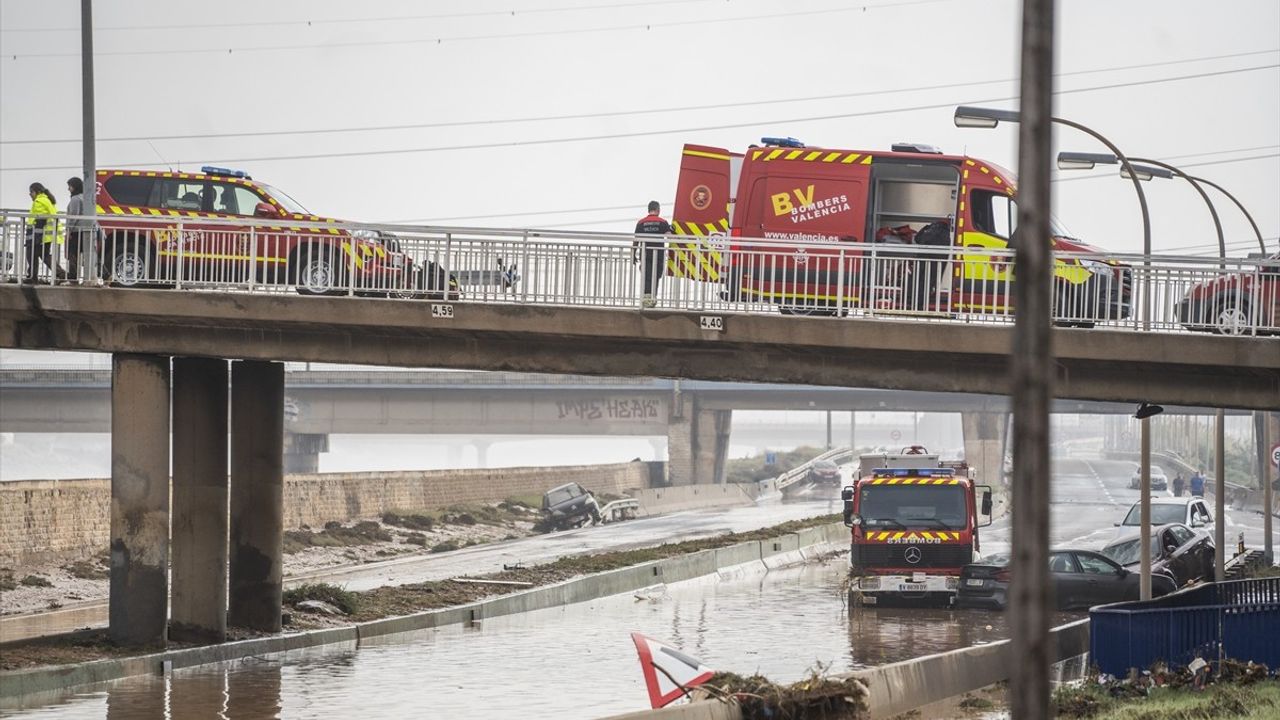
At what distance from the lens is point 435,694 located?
21.1 m

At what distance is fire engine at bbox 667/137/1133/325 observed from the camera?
2416cm

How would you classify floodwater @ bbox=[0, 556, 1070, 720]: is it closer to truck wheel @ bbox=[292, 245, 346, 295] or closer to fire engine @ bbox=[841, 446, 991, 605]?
fire engine @ bbox=[841, 446, 991, 605]

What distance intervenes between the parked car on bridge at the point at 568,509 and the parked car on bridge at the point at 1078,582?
36116 mm

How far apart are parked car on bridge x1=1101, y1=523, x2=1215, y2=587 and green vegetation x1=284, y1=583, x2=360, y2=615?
15205 millimetres

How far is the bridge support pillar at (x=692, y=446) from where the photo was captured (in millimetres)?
105750

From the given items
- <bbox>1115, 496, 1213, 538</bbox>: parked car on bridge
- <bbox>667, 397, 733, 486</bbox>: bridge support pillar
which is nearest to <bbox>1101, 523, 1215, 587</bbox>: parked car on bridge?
<bbox>1115, 496, 1213, 538</bbox>: parked car on bridge

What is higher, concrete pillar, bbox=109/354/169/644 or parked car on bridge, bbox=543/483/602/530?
concrete pillar, bbox=109/354/169/644

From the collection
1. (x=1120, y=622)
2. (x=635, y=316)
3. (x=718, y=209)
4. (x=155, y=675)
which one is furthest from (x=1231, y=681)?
(x=155, y=675)

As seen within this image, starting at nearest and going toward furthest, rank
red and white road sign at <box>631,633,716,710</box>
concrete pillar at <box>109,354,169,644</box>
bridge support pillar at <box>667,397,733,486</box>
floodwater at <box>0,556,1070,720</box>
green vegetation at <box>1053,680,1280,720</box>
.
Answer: red and white road sign at <box>631,633,716,710</box> → green vegetation at <box>1053,680,1280,720</box> → floodwater at <box>0,556,1070,720</box> → concrete pillar at <box>109,354,169,644</box> → bridge support pillar at <box>667,397,733,486</box>

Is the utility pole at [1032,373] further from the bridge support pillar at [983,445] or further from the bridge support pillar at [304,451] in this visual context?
the bridge support pillar at [983,445]

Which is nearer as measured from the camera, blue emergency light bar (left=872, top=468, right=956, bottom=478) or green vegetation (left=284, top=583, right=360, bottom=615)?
green vegetation (left=284, top=583, right=360, bottom=615)

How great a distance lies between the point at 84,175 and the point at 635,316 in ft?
29.9

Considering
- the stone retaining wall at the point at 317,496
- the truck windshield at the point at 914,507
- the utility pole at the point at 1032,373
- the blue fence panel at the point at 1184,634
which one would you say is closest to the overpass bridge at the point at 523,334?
the blue fence panel at the point at 1184,634

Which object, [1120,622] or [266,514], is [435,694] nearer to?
[266,514]
